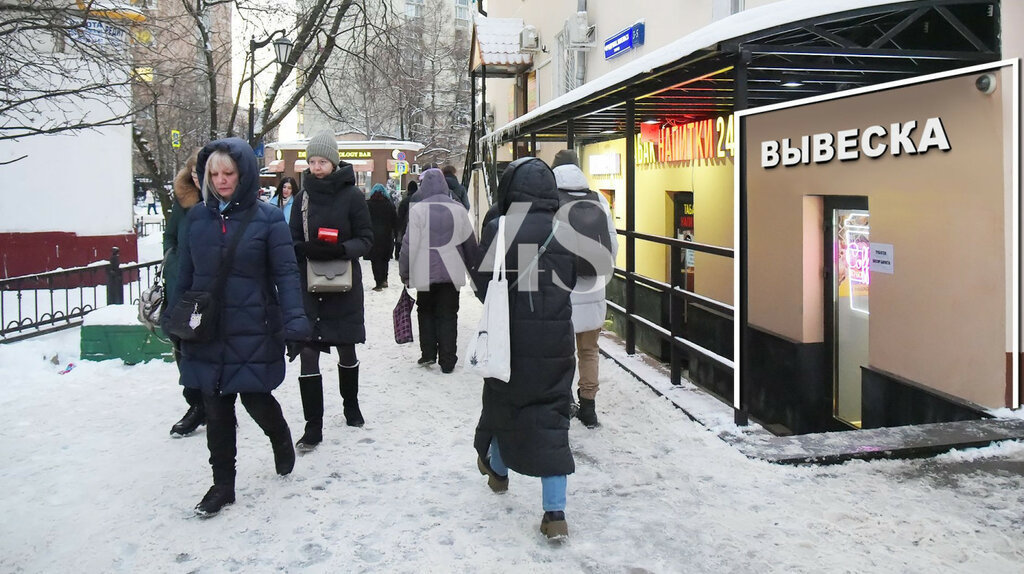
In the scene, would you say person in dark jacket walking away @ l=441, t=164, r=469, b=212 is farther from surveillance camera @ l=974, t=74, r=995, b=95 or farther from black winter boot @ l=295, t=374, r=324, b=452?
surveillance camera @ l=974, t=74, r=995, b=95

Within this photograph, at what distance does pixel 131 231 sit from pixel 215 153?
12.3 metres

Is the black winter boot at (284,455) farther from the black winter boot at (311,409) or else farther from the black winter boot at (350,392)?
the black winter boot at (350,392)

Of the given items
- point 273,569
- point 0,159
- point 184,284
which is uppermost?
point 0,159

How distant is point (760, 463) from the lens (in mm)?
5035

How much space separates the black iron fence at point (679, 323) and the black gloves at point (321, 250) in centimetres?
252

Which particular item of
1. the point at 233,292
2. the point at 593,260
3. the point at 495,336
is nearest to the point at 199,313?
the point at 233,292

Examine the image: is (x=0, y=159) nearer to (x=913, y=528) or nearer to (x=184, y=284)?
(x=184, y=284)

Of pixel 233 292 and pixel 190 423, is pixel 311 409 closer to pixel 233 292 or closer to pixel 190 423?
pixel 190 423

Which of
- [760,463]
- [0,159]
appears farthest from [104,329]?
[0,159]

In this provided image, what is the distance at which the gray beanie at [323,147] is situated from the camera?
17.7 ft

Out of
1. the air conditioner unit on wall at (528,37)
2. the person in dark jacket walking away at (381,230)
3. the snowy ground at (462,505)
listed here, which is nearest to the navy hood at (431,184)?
the snowy ground at (462,505)

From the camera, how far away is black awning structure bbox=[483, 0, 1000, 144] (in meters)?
5.50

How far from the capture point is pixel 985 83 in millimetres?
5488

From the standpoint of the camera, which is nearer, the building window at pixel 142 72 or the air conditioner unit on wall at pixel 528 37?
the building window at pixel 142 72
